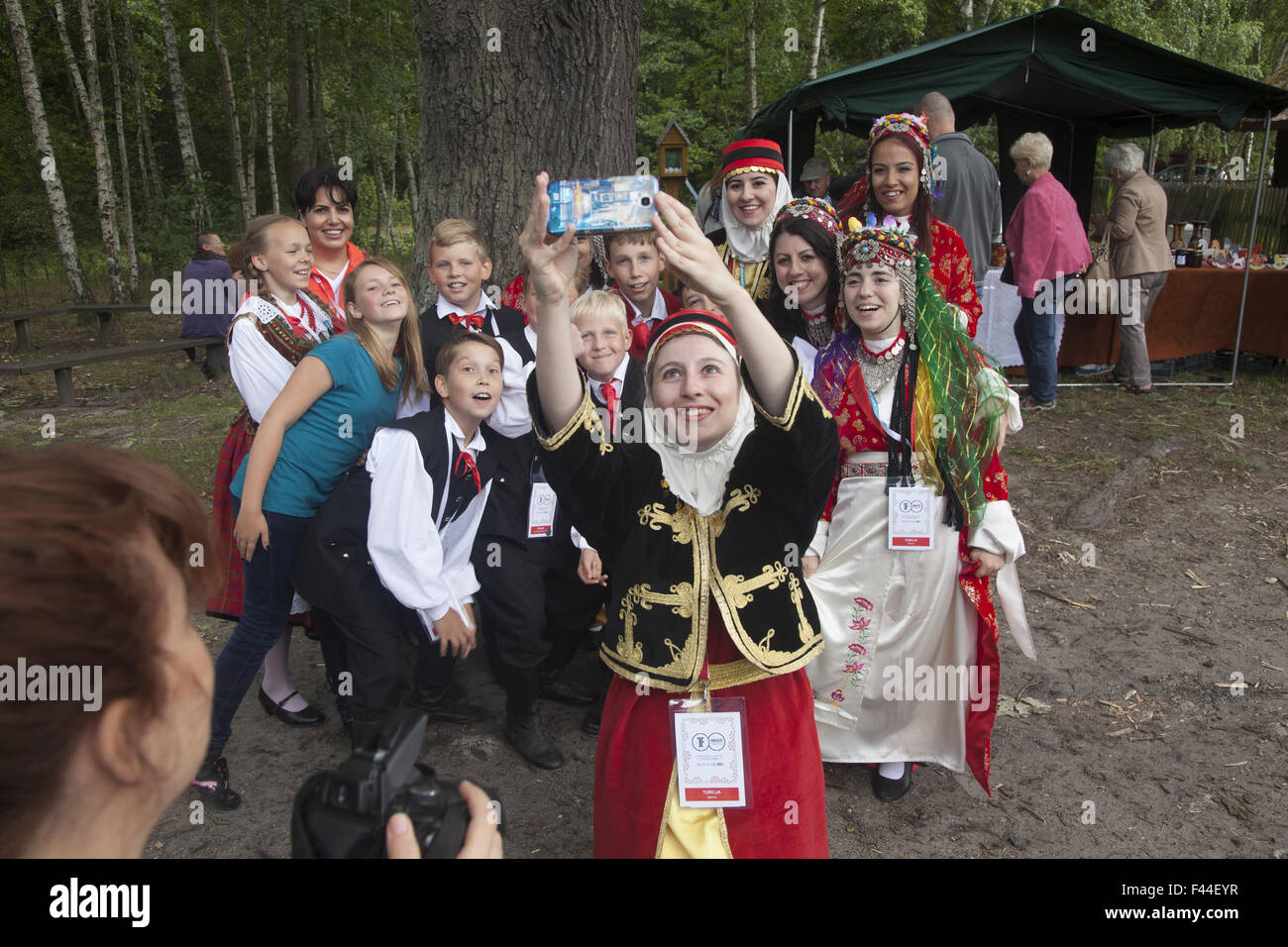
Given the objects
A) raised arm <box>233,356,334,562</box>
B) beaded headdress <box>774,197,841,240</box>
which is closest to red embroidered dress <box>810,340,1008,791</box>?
beaded headdress <box>774,197,841,240</box>

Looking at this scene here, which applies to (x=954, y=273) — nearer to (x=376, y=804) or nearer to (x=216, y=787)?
(x=376, y=804)

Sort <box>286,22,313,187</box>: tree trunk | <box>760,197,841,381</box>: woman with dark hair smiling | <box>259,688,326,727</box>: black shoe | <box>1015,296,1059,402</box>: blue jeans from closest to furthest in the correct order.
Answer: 1. <box>760,197,841,381</box>: woman with dark hair smiling
2. <box>259,688,326,727</box>: black shoe
3. <box>1015,296,1059,402</box>: blue jeans
4. <box>286,22,313,187</box>: tree trunk

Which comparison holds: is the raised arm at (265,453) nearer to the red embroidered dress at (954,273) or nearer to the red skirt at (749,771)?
the red skirt at (749,771)

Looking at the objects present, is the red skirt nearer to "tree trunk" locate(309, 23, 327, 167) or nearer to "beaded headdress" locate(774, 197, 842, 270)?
"beaded headdress" locate(774, 197, 842, 270)

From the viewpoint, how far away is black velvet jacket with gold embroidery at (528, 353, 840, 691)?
6.64 ft

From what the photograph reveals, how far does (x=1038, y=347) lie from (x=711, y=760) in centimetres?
664

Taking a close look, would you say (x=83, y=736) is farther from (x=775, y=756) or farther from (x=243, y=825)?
(x=243, y=825)

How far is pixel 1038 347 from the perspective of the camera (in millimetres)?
7566

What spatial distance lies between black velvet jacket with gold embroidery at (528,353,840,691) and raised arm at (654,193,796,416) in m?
0.17

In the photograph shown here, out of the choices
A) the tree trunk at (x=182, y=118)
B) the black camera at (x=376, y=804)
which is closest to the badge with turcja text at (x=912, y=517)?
the black camera at (x=376, y=804)

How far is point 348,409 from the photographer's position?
3078 mm

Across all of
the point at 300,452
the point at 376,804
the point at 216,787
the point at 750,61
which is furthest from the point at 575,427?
the point at 750,61

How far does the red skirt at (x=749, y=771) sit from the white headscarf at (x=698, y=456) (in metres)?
0.29

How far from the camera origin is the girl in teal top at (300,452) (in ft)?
9.81
